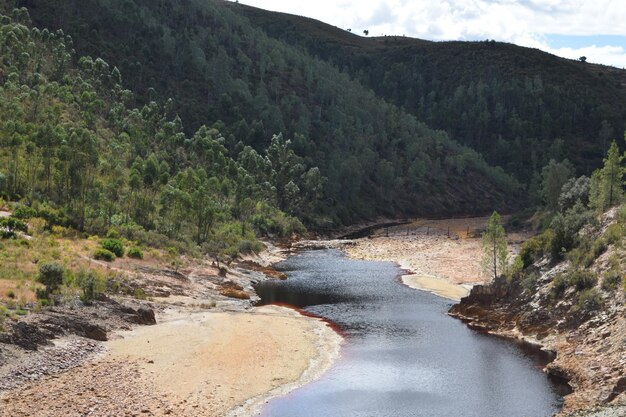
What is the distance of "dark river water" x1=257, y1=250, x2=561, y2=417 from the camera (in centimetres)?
4400

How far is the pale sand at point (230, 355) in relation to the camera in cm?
4491

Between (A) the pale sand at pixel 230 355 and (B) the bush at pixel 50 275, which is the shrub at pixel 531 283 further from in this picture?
(B) the bush at pixel 50 275

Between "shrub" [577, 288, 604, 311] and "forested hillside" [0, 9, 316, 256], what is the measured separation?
2150 inches

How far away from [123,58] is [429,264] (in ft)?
356

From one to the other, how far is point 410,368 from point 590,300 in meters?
17.2

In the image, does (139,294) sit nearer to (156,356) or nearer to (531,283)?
(156,356)

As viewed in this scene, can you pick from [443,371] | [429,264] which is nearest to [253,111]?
[429,264]

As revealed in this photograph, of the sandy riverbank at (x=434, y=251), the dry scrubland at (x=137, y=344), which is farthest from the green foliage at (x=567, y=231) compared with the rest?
the dry scrubland at (x=137, y=344)

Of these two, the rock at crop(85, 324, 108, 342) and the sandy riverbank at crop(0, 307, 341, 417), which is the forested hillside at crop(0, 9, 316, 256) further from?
the sandy riverbank at crop(0, 307, 341, 417)

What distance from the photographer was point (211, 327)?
6050 cm

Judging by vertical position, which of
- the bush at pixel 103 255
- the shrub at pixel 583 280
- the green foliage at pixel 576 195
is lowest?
the bush at pixel 103 255

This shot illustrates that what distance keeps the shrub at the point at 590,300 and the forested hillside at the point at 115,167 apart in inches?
2150

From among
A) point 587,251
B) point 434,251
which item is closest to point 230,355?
point 587,251

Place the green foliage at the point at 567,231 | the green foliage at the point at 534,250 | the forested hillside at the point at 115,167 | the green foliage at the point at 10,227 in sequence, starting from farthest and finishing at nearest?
1. the forested hillside at the point at 115,167
2. the green foliage at the point at 10,227
3. the green foliage at the point at 534,250
4. the green foliage at the point at 567,231
